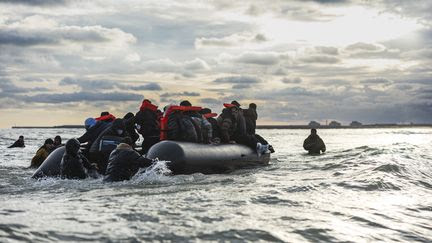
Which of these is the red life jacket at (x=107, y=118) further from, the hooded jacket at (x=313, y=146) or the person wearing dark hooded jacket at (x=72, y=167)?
the hooded jacket at (x=313, y=146)

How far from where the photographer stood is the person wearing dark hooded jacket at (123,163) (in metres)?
11.5

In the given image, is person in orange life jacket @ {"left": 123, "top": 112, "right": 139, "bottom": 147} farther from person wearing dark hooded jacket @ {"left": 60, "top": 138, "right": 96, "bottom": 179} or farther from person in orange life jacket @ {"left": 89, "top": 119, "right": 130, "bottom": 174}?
person wearing dark hooded jacket @ {"left": 60, "top": 138, "right": 96, "bottom": 179}

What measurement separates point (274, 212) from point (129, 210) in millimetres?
2362

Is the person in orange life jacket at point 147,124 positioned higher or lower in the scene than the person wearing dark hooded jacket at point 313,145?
higher

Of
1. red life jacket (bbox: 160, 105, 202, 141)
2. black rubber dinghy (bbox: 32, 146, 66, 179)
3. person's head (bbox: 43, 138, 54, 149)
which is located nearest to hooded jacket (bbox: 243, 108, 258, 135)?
red life jacket (bbox: 160, 105, 202, 141)

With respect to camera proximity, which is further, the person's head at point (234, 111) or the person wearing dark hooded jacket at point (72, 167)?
the person's head at point (234, 111)

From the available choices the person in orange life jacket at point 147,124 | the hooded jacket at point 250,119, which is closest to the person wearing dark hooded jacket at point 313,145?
the hooded jacket at point 250,119

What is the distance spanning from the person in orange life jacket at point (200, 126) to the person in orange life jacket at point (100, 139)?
6.28 feet

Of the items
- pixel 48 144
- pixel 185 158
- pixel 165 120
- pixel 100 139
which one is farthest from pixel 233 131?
pixel 48 144

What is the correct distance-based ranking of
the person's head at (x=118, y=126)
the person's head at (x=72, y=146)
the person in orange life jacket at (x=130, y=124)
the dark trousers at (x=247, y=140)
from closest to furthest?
the person's head at (x=72, y=146) < the person's head at (x=118, y=126) < the person in orange life jacket at (x=130, y=124) < the dark trousers at (x=247, y=140)

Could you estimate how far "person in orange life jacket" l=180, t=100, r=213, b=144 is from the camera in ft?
48.8

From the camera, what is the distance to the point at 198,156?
45.0ft

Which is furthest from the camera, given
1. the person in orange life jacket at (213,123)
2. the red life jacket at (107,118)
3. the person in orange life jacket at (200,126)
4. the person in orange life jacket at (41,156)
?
the person in orange life jacket at (41,156)

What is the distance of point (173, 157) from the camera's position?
507 inches
